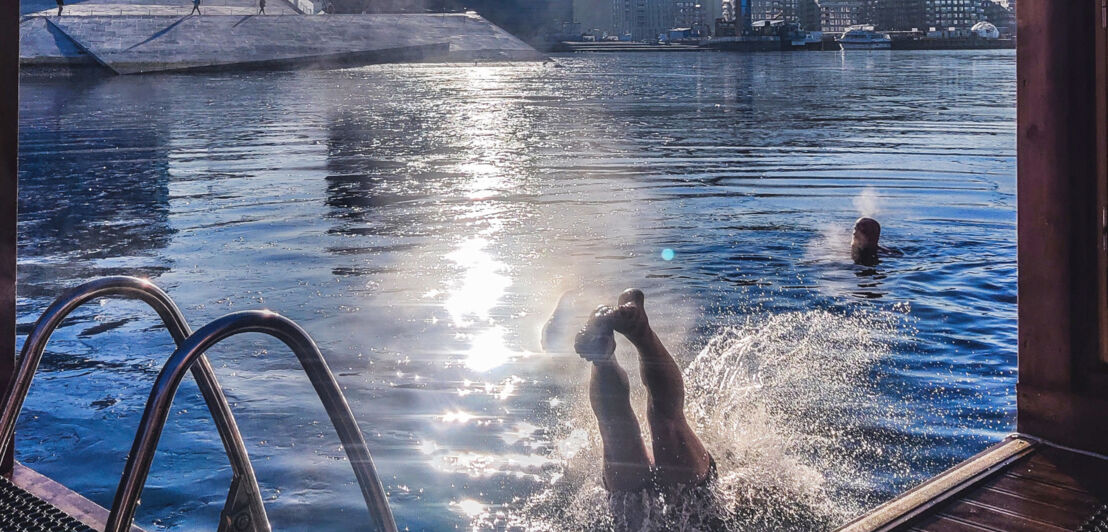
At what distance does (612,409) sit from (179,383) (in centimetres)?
193

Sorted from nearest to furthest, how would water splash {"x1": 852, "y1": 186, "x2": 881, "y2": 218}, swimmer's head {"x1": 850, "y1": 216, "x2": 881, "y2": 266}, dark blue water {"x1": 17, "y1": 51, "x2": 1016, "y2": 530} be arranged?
1. dark blue water {"x1": 17, "y1": 51, "x2": 1016, "y2": 530}
2. swimmer's head {"x1": 850, "y1": 216, "x2": 881, "y2": 266}
3. water splash {"x1": 852, "y1": 186, "x2": 881, "y2": 218}

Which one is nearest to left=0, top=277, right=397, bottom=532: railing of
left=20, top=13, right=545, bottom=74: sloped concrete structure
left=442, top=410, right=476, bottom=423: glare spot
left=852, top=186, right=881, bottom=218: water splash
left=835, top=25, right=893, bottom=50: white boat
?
left=442, top=410, right=476, bottom=423: glare spot

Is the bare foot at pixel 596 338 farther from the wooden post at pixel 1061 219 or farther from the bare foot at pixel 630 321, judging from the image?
the wooden post at pixel 1061 219

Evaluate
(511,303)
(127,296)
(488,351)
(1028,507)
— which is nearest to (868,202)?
(511,303)

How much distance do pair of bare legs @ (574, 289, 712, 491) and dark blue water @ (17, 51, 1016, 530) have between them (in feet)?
0.92

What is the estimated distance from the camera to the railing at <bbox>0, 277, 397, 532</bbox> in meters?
2.36

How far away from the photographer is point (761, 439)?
17.4 ft

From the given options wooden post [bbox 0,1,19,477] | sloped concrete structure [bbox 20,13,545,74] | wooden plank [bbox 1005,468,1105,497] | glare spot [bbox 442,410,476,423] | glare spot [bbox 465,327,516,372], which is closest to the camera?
wooden plank [bbox 1005,468,1105,497]

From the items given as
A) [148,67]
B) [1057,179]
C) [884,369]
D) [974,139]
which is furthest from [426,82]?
[1057,179]

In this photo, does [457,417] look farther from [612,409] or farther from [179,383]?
[179,383]

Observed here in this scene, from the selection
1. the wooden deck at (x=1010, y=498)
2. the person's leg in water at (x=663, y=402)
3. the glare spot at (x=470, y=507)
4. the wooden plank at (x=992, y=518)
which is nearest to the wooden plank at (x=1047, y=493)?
the wooden deck at (x=1010, y=498)

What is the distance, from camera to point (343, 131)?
76.8 feet

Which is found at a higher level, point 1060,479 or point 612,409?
point 612,409

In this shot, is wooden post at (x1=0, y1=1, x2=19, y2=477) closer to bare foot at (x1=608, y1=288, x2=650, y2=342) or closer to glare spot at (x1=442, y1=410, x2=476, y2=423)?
bare foot at (x1=608, y1=288, x2=650, y2=342)
